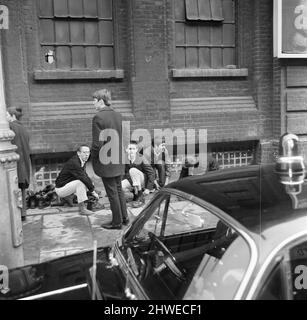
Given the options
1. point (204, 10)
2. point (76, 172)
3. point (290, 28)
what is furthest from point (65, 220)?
point (290, 28)

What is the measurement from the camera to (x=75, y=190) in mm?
6219

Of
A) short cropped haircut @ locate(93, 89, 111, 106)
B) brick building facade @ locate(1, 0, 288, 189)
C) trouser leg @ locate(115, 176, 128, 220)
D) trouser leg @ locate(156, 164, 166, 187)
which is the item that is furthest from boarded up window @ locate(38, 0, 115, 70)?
trouser leg @ locate(115, 176, 128, 220)

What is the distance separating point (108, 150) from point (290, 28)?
15.7 ft

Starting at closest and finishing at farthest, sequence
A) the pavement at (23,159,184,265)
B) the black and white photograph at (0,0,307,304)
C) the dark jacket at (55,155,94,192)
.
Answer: the black and white photograph at (0,0,307,304) → the pavement at (23,159,184,265) → the dark jacket at (55,155,94,192)

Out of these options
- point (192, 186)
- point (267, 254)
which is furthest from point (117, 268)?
point (267, 254)

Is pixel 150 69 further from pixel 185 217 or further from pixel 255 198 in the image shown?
pixel 255 198

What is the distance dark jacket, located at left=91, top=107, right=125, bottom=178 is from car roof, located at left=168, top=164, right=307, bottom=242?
2.59m

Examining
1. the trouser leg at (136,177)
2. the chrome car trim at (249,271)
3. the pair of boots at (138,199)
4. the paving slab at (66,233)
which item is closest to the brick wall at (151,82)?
the trouser leg at (136,177)

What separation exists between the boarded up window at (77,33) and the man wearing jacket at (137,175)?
1.96 meters

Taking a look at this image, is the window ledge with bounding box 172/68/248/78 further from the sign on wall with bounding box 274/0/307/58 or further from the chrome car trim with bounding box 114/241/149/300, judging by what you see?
the chrome car trim with bounding box 114/241/149/300

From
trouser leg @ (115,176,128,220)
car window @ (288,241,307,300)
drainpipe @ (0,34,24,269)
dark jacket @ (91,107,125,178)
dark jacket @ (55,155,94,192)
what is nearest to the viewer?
car window @ (288,241,307,300)

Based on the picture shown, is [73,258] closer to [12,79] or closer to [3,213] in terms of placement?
[3,213]

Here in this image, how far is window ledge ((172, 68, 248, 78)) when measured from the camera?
24.9 ft
